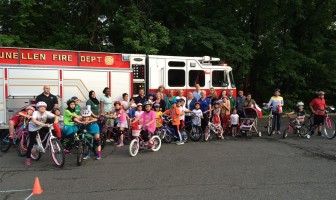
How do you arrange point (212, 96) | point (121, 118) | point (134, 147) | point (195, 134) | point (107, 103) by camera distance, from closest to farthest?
point (134, 147), point (121, 118), point (107, 103), point (195, 134), point (212, 96)

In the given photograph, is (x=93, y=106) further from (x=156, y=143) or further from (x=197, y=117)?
(x=197, y=117)

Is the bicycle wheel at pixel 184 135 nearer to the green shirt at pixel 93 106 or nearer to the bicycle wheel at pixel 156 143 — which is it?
the bicycle wheel at pixel 156 143

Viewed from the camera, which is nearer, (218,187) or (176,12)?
(218,187)

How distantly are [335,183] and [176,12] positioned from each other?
1537cm

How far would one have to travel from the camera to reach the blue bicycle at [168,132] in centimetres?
1172

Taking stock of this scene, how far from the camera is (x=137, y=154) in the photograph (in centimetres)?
1006

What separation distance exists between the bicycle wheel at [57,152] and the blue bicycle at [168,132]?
13.0 feet

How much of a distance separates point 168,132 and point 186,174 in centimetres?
415

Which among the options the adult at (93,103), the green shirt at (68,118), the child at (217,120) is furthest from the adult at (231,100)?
the green shirt at (68,118)

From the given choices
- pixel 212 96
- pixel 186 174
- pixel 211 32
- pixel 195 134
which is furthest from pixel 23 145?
pixel 211 32

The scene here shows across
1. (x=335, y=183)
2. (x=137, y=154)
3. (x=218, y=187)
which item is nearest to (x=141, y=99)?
(x=137, y=154)

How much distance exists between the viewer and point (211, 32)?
1862cm

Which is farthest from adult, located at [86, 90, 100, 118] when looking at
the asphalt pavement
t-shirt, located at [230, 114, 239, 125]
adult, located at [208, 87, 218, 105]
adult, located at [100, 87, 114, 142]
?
t-shirt, located at [230, 114, 239, 125]

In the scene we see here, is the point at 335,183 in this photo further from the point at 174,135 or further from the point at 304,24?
the point at 304,24
